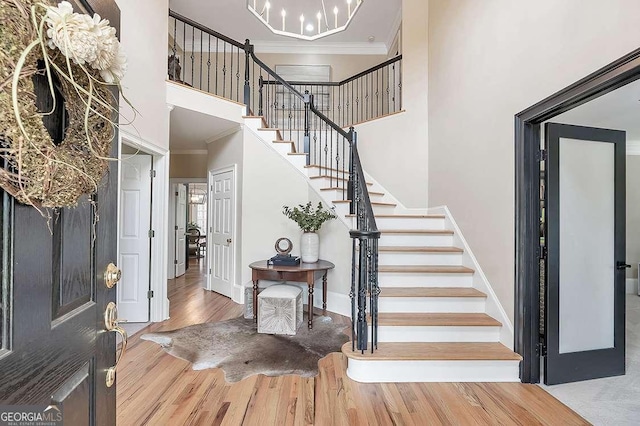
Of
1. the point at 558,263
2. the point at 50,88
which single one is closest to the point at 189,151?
the point at 50,88

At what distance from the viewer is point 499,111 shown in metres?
2.71

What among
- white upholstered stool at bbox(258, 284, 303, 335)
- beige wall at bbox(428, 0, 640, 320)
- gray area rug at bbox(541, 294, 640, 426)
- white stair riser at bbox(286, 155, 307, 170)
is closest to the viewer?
beige wall at bbox(428, 0, 640, 320)

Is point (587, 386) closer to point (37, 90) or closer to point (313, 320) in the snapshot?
point (313, 320)

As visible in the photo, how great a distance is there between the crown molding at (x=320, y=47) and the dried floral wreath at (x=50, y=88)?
6594 millimetres

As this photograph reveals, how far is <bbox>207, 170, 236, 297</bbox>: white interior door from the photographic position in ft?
15.4

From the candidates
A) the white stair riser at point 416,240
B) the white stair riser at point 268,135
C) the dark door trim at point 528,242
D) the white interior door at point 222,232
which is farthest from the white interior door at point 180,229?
the dark door trim at point 528,242

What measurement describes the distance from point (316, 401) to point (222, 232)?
11.1ft

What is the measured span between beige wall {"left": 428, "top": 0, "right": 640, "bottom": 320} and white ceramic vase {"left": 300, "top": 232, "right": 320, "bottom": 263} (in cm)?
169

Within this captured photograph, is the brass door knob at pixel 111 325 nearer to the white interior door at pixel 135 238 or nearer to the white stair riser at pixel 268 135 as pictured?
the white interior door at pixel 135 238

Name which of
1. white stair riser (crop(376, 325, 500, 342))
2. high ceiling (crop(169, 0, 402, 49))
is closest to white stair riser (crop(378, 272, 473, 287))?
white stair riser (crop(376, 325, 500, 342))

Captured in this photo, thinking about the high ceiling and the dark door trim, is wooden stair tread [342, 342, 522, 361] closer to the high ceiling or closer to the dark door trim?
the dark door trim

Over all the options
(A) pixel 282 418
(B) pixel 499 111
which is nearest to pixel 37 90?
(A) pixel 282 418

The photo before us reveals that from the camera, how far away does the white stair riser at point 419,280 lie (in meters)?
3.09

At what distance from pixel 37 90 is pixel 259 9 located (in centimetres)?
580
